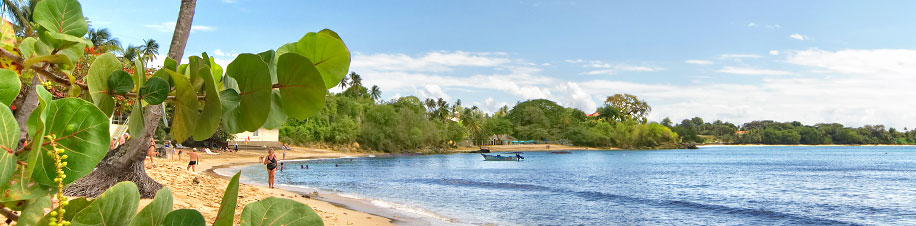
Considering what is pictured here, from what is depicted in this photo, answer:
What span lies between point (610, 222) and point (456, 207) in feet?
18.5

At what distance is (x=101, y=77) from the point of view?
612 millimetres

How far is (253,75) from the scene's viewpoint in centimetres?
62

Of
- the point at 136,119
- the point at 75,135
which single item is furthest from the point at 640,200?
the point at 75,135

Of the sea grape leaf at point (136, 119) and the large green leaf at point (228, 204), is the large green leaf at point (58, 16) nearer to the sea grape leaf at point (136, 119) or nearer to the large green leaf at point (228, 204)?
the sea grape leaf at point (136, 119)

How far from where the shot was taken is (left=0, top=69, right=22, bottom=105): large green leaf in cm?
50

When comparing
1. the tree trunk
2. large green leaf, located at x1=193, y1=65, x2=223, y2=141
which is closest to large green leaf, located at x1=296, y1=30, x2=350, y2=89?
large green leaf, located at x1=193, y1=65, x2=223, y2=141

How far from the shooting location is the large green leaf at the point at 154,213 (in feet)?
1.83

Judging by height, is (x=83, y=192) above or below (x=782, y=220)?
above

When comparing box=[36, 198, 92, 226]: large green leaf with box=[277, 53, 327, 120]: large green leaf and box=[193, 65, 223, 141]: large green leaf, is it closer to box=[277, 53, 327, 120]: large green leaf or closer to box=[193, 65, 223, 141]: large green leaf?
box=[193, 65, 223, 141]: large green leaf

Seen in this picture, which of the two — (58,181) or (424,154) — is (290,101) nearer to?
(58,181)

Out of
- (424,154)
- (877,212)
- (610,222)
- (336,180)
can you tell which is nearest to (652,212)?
(610,222)

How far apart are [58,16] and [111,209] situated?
1.00 feet

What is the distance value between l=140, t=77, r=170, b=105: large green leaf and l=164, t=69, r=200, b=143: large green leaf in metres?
0.01

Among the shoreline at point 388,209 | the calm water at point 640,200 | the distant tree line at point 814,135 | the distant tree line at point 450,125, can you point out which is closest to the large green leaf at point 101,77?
the shoreline at point 388,209
